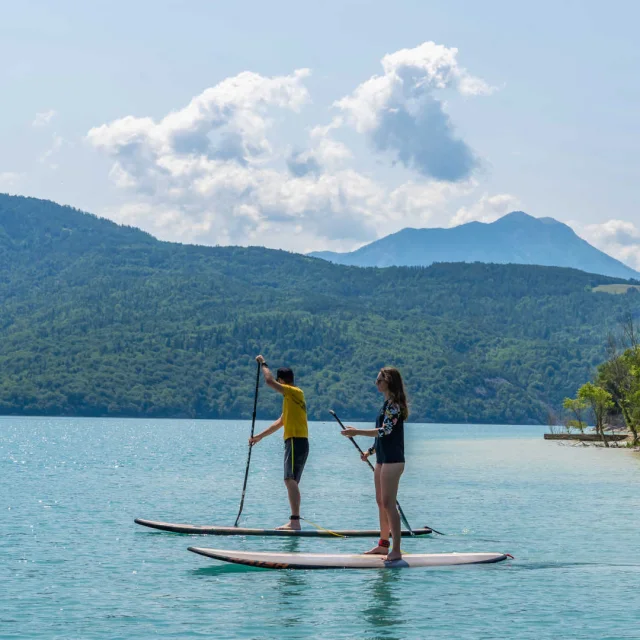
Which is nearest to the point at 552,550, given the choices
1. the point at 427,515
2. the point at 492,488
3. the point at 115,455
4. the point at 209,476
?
the point at 427,515

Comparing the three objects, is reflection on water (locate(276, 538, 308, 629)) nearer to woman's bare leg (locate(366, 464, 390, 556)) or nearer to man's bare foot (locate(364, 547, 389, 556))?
man's bare foot (locate(364, 547, 389, 556))

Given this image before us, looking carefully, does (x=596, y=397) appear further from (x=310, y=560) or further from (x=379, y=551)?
(x=310, y=560)

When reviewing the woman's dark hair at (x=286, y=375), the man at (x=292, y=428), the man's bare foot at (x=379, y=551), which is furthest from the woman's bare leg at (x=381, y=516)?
the woman's dark hair at (x=286, y=375)

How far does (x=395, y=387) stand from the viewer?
15977 mm

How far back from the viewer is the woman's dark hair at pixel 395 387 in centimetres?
1595

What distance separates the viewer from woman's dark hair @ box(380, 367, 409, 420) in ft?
52.3

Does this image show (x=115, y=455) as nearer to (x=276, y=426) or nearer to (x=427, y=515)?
(x=427, y=515)

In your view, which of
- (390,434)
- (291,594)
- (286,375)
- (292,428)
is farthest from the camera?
(292,428)

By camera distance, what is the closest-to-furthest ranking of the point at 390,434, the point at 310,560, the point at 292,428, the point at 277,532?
the point at 390,434 < the point at 310,560 < the point at 292,428 < the point at 277,532

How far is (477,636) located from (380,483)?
3.67 metres

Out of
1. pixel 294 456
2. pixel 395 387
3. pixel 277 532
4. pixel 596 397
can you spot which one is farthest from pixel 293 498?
pixel 596 397

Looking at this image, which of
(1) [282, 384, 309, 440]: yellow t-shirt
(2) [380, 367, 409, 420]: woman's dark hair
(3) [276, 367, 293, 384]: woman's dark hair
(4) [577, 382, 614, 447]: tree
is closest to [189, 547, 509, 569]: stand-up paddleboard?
(2) [380, 367, 409, 420]: woman's dark hair

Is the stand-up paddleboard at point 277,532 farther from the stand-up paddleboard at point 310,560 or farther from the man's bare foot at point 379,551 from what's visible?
the stand-up paddleboard at point 310,560

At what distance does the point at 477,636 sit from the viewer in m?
13.4
